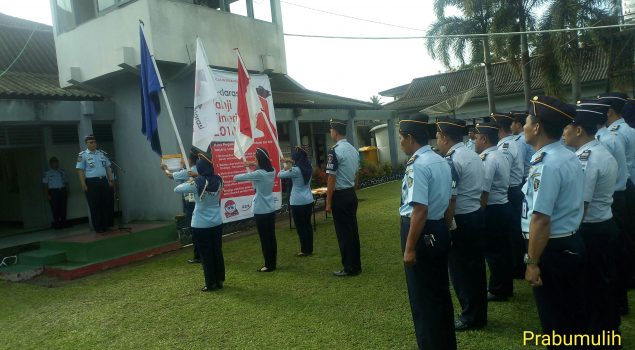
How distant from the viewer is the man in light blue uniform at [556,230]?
260 centimetres

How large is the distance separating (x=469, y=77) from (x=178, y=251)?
91.9ft

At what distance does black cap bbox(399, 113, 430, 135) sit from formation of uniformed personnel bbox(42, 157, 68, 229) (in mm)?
9598

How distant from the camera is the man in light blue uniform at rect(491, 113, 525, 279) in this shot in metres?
4.94

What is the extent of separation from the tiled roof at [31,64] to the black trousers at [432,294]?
814 cm

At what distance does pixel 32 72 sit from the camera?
11984 millimetres

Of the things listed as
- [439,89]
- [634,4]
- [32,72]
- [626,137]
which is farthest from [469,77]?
[626,137]

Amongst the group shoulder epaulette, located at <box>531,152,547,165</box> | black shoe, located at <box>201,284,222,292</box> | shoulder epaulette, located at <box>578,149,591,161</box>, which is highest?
shoulder epaulette, located at <box>531,152,547,165</box>

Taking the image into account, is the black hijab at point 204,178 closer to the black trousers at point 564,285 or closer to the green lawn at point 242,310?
the green lawn at point 242,310

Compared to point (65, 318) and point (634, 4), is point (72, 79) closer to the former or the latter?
point (65, 318)

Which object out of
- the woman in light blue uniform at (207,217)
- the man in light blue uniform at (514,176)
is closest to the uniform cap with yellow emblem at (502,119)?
the man in light blue uniform at (514,176)

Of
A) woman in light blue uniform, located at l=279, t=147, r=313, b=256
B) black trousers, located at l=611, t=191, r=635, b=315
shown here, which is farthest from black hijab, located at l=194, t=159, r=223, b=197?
black trousers, located at l=611, t=191, r=635, b=315

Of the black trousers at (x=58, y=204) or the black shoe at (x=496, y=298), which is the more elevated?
the black trousers at (x=58, y=204)

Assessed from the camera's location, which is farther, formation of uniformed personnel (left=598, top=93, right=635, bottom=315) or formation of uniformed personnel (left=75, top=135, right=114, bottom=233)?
formation of uniformed personnel (left=75, top=135, right=114, bottom=233)

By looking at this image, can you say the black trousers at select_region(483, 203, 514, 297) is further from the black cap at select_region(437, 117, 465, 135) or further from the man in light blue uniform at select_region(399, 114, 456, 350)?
the man in light blue uniform at select_region(399, 114, 456, 350)
